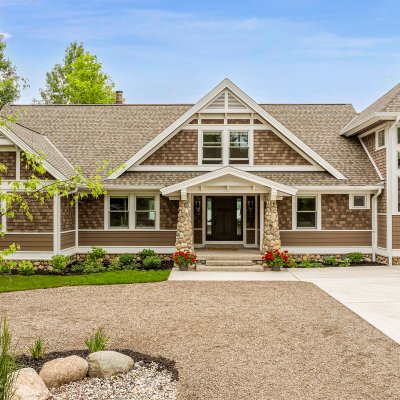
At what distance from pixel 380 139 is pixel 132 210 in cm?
955

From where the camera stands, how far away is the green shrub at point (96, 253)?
56.9 feet

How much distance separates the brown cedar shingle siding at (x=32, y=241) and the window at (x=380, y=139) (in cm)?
1214

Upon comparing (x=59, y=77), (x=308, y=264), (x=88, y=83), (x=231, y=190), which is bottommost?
(x=308, y=264)

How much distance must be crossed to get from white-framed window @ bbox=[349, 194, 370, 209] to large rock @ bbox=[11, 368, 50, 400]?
1470 cm

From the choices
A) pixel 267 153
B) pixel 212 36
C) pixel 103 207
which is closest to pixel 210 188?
pixel 267 153

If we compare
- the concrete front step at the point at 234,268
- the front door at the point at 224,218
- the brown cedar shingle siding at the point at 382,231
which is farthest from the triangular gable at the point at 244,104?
the concrete front step at the point at 234,268

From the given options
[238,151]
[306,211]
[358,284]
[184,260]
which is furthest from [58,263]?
[358,284]

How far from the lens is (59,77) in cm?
4156

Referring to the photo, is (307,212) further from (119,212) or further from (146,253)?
(119,212)

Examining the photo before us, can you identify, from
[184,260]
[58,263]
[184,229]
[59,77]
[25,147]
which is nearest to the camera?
[25,147]

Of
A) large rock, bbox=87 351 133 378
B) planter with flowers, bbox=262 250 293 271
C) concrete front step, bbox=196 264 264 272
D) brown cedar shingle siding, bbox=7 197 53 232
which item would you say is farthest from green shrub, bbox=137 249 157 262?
large rock, bbox=87 351 133 378

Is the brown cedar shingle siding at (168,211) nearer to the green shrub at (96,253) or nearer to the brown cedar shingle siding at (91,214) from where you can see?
the brown cedar shingle siding at (91,214)

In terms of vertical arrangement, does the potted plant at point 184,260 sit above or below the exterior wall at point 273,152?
below

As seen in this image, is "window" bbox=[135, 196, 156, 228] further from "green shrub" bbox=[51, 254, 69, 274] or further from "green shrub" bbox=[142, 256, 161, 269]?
"green shrub" bbox=[51, 254, 69, 274]
